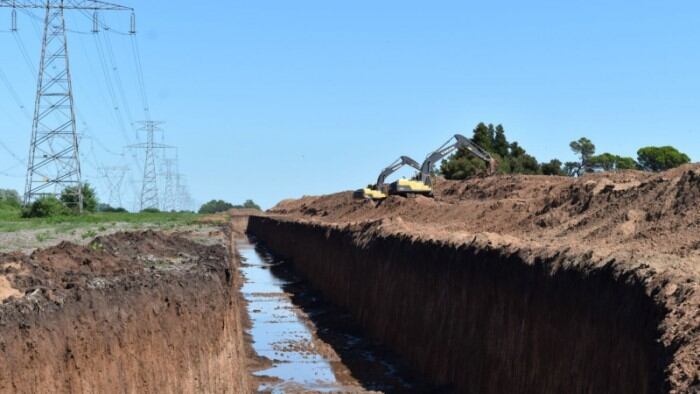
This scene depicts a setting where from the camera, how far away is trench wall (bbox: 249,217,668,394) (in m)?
11.7

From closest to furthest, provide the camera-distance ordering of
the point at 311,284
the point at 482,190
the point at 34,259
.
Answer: the point at 34,259 < the point at 311,284 < the point at 482,190

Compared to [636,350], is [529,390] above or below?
below

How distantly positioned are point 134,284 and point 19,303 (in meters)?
3.84

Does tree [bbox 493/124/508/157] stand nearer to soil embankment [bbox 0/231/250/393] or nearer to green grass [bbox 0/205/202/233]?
green grass [bbox 0/205/202/233]

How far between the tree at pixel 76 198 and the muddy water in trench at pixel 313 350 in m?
23.2

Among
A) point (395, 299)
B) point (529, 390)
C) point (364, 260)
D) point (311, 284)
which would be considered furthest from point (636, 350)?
point (311, 284)

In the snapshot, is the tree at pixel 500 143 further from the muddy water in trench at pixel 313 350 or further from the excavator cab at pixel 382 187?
the muddy water in trench at pixel 313 350

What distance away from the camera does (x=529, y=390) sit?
14.9 m

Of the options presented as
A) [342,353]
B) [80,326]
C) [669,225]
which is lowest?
[342,353]

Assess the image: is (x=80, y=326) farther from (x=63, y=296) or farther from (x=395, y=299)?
(x=395, y=299)

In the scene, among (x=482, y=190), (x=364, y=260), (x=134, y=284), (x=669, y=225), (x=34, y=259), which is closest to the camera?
(x=134, y=284)

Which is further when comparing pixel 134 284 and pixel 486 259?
pixel 486 259

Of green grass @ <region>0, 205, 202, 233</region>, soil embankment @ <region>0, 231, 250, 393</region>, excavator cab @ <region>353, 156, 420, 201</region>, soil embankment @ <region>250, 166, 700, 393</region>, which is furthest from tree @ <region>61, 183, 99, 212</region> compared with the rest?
soil embankment @ <region>0, 231, 250, 393</region>

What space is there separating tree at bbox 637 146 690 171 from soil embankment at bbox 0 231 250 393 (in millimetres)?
49490
